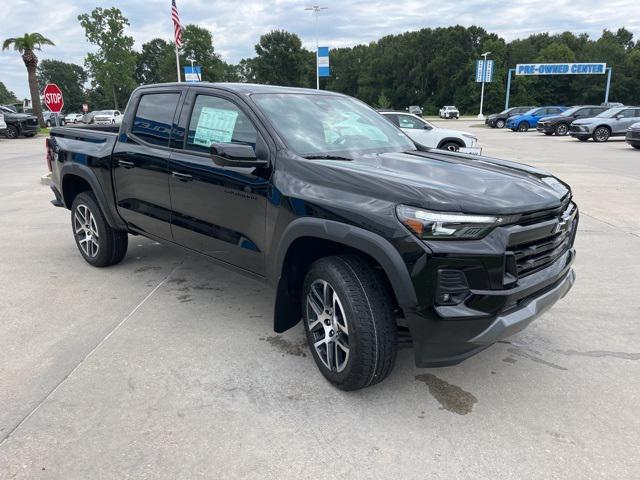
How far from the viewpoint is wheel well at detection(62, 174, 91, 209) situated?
213 inches

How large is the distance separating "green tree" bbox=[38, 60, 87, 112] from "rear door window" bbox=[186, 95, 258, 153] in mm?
114001

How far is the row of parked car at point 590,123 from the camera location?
72.8ft

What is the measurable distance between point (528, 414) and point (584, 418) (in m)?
0.29

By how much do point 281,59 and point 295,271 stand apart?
9354 centimetres

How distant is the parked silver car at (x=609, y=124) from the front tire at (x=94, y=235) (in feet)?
74.5

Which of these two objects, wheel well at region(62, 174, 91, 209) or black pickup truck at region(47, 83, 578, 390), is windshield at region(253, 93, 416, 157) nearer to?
black pickup truck at region(47, 83, 578, 390)

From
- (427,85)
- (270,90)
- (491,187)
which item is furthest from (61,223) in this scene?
(427,85)

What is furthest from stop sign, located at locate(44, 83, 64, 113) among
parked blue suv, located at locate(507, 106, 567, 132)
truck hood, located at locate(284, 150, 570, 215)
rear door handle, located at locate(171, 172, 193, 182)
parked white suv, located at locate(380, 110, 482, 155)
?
parked blue suv, located at locate(507, 106, 567, 132)

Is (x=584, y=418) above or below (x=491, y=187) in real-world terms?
below

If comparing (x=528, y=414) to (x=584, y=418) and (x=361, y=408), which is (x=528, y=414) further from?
(x=361, y=408)

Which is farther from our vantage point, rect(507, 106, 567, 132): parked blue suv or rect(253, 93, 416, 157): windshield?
rect(507, 106, 567, 132): parked blue suv

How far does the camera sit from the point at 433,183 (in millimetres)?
2770

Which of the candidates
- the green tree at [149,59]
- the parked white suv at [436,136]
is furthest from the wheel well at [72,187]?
the green tree at [149,59]

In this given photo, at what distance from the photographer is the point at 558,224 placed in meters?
2.95
